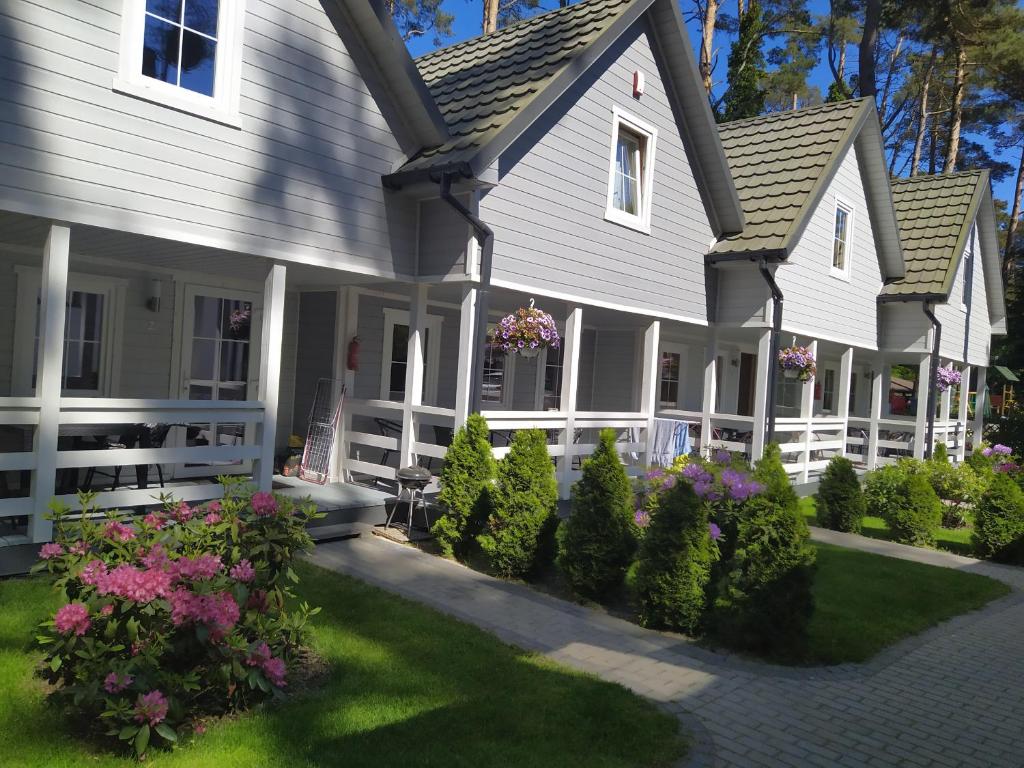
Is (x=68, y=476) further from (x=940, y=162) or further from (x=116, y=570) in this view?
(x=940, y=162)

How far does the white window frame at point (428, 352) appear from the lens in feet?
37.0

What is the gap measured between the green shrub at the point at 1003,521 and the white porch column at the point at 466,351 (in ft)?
24.7

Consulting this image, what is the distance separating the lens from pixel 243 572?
14.8 ft

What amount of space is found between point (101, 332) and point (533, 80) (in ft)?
18.5

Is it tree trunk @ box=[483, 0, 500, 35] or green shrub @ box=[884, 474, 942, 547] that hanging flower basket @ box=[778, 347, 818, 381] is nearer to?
green shrub @ box=[884, 474, 942, 547]

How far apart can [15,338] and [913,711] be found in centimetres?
868

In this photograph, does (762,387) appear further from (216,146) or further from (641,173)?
(216,146)

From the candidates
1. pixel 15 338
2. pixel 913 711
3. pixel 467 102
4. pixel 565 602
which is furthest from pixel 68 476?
pixel 913 711

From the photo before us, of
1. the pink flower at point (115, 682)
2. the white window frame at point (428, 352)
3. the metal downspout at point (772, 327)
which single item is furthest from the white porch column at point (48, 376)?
the metal downspout at point (772, 327)

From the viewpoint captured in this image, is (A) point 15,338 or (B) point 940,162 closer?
(A) point 15,338

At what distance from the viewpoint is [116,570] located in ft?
13.2

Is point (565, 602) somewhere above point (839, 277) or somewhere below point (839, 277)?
below

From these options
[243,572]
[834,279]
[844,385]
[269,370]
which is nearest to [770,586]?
[243,572]

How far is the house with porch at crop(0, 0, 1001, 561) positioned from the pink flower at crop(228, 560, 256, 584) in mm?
2806
